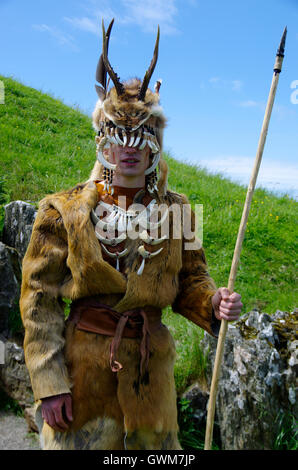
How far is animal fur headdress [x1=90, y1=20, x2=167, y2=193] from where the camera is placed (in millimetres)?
2197

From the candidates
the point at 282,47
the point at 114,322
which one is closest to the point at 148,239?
the point at 114,322

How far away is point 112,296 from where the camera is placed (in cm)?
220

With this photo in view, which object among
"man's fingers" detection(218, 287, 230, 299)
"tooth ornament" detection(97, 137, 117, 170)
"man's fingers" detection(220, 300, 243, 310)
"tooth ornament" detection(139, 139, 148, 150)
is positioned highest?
"tooth ornament" detection(139, 139, 148, 150)

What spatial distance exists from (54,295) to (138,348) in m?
0.51

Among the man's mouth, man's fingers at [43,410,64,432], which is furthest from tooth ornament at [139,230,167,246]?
man's fingers at [43,410,64,432]

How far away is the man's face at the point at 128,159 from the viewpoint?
221 cm

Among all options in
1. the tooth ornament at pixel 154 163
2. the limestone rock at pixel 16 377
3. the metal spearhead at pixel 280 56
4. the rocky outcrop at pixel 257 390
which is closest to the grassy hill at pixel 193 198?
the rocky outcrop at pixel 257 390

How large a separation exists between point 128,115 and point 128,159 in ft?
0.73

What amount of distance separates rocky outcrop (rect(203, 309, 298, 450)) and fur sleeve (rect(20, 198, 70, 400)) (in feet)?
4.82

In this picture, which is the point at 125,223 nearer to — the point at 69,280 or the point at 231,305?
the point at 69,280

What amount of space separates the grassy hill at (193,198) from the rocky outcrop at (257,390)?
0.55 m

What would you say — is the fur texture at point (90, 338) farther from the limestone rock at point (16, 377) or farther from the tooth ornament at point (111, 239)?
the limestone rock at point (16, 377)

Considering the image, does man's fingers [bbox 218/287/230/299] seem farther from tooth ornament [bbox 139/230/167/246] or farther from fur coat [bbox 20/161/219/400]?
tooth ornament [bbox 139/230/167/246]
